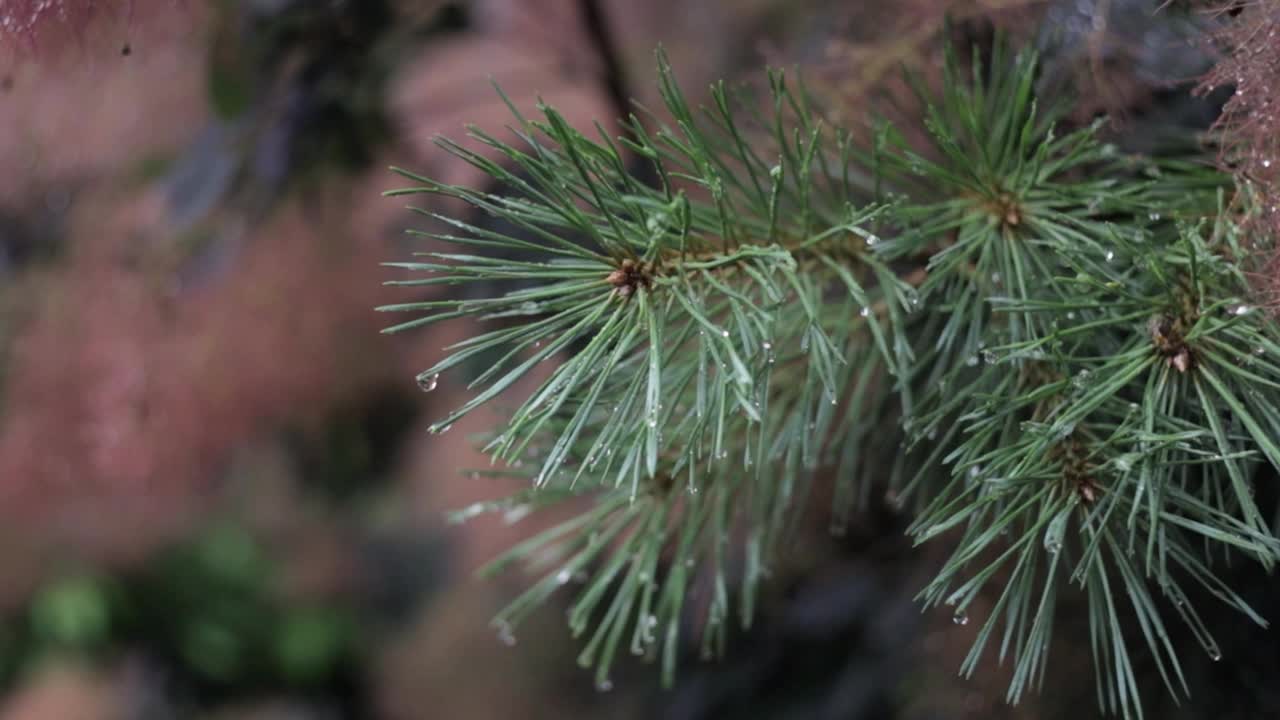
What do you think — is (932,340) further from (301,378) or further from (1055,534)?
(301,378)

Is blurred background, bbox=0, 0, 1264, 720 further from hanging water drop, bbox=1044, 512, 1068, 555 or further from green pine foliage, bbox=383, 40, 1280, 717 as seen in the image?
hanging water drop, bbox=1044, 512, 1068, 555

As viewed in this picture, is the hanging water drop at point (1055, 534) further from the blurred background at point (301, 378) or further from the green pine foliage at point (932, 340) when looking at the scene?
the blurred background at point (301, 378)

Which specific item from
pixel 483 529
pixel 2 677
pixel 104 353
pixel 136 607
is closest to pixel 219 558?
pixel 136 607

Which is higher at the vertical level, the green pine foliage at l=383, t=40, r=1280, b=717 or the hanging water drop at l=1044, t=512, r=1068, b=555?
the green pine foliage at l=383, t=40, r=1280, b=717

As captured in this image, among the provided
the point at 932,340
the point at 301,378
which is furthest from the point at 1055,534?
the point at 301,378

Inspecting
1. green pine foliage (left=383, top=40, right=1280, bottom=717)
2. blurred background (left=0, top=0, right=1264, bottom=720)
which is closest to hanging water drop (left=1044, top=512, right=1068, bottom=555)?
green pine foliage (left=383, top=40, right=1280, bottom=717)
